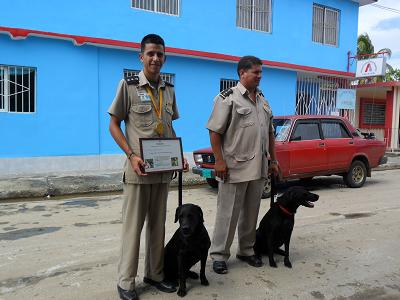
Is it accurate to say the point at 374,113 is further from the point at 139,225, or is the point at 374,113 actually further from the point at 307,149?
the point at 139,225

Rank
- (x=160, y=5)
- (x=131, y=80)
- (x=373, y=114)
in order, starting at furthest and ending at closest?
(x=373, y=114) → (x=160, y=5) → (x=131, y=80)

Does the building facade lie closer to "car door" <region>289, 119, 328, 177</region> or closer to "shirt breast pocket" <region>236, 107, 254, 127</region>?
"car door" <region>289, 119, 328, 177</region>

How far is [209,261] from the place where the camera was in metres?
4.36

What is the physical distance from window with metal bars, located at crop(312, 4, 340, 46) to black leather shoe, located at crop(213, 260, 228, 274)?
44.1 feet

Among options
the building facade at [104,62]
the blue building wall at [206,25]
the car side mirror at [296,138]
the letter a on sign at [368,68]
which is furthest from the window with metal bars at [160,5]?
the letter a on sign at [368,68]

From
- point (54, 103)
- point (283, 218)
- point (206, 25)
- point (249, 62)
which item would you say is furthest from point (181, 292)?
point (206, 25)

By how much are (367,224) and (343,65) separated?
11980 millimetres

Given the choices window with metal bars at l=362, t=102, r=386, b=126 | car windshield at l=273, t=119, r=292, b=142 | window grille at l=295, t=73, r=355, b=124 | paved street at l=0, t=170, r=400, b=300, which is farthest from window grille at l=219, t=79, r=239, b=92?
window with metal bars at l=362, t=102, r=386, b=126

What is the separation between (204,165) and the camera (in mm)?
8109

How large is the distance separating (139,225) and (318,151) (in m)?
6.06

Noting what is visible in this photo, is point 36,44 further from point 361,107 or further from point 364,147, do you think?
point 361,107

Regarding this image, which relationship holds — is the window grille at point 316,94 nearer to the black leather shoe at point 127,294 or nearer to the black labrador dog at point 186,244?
the black labrador dog at point 186,244

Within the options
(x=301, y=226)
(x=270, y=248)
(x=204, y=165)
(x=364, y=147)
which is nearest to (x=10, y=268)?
(x=270, y=248)

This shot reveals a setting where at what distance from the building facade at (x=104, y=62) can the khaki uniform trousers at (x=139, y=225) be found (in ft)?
24.7
